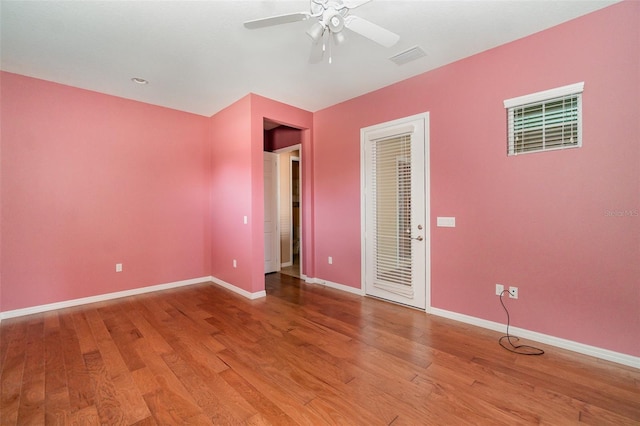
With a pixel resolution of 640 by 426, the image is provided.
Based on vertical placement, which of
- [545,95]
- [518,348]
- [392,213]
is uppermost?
[545,95]

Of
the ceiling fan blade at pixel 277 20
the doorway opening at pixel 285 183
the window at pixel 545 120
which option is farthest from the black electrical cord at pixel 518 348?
the doorway opening at pixel 285 183

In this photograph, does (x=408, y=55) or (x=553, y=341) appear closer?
(x=553, y=341)

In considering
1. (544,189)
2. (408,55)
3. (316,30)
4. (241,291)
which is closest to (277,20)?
(316,30)

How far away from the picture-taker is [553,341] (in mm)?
2508

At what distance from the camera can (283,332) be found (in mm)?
2861

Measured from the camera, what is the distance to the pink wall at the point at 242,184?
3930 millimetres

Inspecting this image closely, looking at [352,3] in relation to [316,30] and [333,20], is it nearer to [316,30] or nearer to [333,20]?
[333,20]

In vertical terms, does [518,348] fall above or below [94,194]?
below

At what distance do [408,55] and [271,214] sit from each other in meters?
3.67

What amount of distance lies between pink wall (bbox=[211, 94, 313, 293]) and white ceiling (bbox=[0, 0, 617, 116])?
0.43 metres

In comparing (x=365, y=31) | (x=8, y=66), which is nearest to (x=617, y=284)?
(x=365, y=31)

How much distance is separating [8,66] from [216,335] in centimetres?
384

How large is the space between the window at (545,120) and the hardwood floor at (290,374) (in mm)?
1876

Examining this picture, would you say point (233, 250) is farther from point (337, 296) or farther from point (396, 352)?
point (396, 352)
